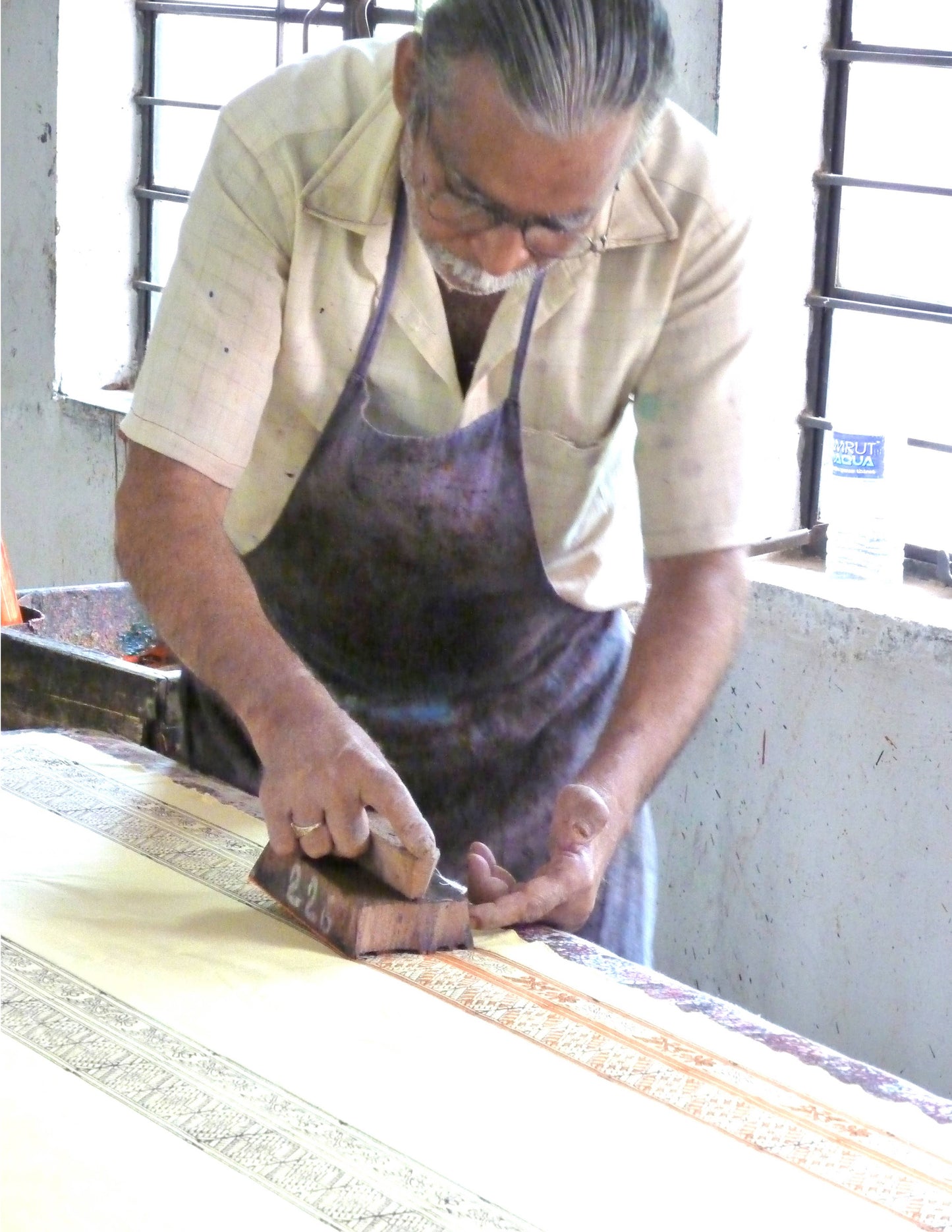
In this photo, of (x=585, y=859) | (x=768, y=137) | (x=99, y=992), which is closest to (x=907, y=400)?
(x=768, y=137)

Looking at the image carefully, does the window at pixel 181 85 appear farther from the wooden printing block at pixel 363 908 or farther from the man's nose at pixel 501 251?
the wooden printing block at pixel 363 908

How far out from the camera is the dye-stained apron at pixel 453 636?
77.5 inches

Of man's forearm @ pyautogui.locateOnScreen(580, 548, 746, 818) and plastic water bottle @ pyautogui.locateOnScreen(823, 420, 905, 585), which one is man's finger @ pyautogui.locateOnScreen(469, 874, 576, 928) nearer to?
man's forearm @ pyautogui.locateOnScreen(580, 548, 746, 818)

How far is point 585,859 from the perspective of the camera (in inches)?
67.7

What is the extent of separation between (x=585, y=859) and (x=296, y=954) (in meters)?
0.37

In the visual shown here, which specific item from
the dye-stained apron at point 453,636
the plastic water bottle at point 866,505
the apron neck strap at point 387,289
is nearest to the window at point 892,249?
the plastic water bottle at point 866,505

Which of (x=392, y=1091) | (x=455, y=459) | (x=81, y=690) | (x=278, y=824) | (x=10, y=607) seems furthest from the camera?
(x=10, y=607)

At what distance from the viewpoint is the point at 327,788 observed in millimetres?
1536

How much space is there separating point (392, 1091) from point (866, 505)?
173cm

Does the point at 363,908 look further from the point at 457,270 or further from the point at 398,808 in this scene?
the point at 457,270

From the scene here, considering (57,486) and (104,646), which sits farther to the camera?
(57,486)

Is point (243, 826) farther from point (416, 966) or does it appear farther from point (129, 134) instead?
point (129, 134)

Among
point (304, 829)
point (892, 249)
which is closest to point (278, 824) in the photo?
point (304, 829)

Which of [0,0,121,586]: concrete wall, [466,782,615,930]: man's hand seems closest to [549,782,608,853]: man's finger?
[466,782,615,930]: man's hand
